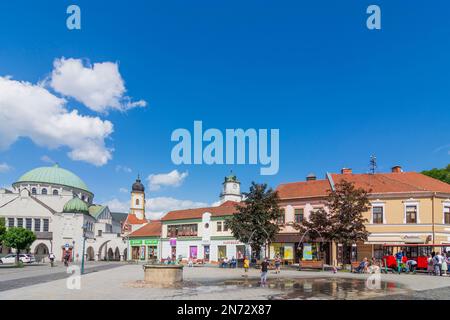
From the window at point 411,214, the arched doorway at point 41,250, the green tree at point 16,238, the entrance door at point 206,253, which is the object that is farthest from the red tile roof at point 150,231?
the window at point 411,214

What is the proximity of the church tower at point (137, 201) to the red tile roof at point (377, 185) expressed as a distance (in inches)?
2786

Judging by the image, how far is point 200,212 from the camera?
195ft

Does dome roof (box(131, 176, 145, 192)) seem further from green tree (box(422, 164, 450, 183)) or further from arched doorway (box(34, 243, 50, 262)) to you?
Result: green tree (box(422, 164, 450, 183))

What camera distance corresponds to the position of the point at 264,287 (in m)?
21.1

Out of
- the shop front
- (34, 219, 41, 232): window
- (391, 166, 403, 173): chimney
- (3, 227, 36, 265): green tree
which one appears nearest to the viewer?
(3, 227, 36, 265): green tree

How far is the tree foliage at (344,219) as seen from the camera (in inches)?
1399

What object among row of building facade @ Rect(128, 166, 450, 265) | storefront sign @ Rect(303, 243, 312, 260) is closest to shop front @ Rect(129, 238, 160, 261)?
row of building facade @ Rect(128, 166, 450, 265)

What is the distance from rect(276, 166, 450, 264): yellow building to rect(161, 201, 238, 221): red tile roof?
10.4 meters

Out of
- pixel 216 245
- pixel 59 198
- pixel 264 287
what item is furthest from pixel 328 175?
pixel 59 198

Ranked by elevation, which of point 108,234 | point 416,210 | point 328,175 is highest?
point 328,175

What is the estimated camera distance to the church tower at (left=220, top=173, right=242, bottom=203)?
113 meters
